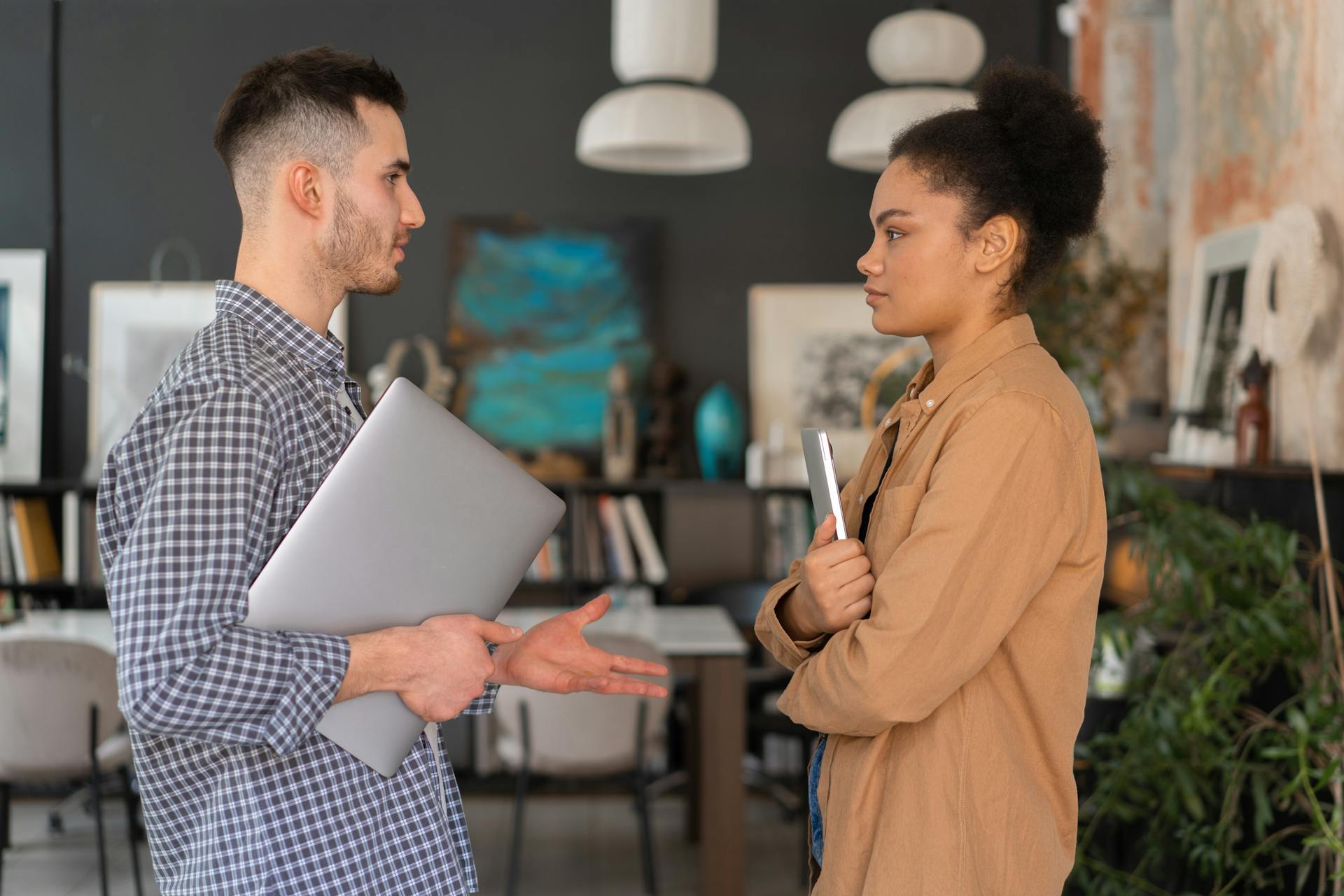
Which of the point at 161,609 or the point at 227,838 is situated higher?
the point at 161,609

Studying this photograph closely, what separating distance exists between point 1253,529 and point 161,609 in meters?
2.48

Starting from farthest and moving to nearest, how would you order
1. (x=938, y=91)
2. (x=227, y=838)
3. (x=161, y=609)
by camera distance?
1. (x=938, y=91)
2. (x=227, y=838)
3. (x=161, y=609)

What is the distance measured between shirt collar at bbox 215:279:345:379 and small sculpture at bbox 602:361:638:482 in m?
4.34

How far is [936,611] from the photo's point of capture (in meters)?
1.47

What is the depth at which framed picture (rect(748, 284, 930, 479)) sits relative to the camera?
6098 mm

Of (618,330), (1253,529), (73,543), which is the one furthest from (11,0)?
(1253,529)

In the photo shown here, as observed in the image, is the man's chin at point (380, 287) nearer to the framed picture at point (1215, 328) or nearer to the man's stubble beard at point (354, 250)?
the man's stubble beard at point (354, 250)

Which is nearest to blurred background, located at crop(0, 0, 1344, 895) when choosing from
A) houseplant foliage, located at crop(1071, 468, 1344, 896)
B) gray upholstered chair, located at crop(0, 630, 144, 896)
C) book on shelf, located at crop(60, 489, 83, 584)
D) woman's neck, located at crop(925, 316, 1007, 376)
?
book on shelf, located at crop(60, 489, 83, 584)

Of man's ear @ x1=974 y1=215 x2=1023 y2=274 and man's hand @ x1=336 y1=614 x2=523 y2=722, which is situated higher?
man's ear @ x1=974 y1=215 x2=1023 y2=274

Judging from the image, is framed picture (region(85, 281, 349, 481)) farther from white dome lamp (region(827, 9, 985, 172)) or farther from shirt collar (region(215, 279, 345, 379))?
shirt collar (region(215, 279, 345, 379))

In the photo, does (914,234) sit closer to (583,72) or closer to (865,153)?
(865,153)

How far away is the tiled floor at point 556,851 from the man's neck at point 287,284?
3336 millimetres

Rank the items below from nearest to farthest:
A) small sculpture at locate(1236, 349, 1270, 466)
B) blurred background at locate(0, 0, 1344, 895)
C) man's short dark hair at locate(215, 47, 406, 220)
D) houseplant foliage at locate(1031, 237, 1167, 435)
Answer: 1. man's short dark hair at locate(215, 47, 406, 220)
2. small sculpture at locate(1236, 349, 1270, 466)
3. blurred background at locate(0, 0, 1344, 895)
4. houseplant foliage at locate(1031, 237, 1167, 435)

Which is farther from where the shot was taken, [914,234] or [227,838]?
[914,234]
